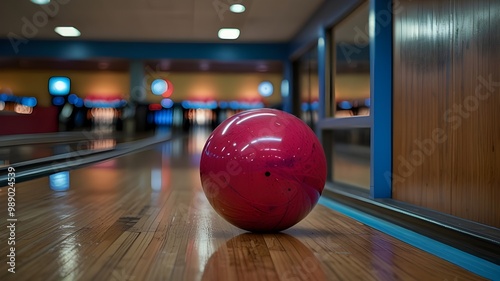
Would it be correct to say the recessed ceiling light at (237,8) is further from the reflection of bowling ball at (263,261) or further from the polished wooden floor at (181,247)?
the reflection of bowling ball at (263,261)

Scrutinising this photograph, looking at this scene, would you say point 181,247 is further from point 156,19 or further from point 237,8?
point 156,19

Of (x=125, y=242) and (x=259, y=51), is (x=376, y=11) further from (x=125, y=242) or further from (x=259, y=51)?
(x=259, y=51)

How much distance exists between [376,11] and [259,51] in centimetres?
534

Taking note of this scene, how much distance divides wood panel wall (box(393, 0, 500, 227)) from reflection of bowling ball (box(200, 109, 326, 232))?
74cm

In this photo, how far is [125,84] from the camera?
1413 centimetres

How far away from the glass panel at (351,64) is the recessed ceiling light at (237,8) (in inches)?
45.2

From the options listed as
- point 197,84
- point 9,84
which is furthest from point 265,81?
point 9,84

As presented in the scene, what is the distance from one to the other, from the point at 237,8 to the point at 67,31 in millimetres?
3330

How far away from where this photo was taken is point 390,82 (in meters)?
3.55

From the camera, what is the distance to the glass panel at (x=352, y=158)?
5957mm

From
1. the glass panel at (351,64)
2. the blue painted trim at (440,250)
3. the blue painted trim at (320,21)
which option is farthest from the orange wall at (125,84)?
the blue painted trim at (440,250)

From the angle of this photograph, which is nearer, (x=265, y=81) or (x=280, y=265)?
(x=280, y=265)

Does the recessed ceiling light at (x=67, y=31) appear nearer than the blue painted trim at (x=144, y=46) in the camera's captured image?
Yes

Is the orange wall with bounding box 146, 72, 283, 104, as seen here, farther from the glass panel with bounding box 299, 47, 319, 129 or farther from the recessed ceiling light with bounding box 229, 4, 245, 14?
the recessed ceiling light with bounding box 229, 4, 245, 14
